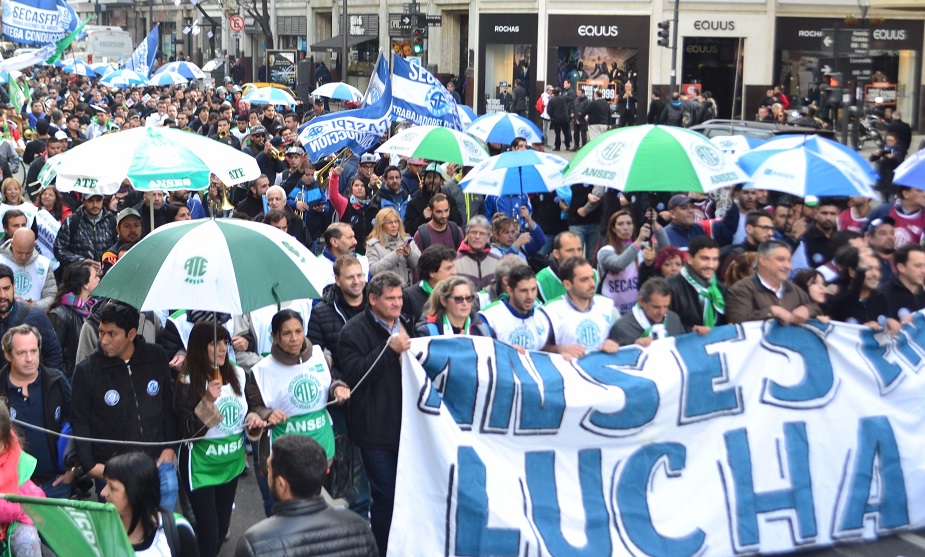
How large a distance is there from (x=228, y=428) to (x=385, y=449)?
0.79m

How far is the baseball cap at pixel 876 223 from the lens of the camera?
375 inches

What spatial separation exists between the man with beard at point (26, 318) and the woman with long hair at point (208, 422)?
124 cm

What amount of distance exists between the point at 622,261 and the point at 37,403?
4199 mm

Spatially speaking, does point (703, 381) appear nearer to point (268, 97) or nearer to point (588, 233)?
point (588, 233)

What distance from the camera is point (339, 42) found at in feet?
153

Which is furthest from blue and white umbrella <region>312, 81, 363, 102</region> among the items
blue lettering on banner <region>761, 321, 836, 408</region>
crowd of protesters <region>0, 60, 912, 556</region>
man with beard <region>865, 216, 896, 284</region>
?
blue lettering on banner <region>761, 321, 836, 408</region>

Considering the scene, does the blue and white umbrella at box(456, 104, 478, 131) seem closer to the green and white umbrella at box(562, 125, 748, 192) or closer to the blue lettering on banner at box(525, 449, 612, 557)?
the green and white umbrella at box(562, 125, 748, 192)

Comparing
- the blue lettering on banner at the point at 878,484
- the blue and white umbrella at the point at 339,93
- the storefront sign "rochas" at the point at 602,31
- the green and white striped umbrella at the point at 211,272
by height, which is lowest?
the blue lettering on banner at the point at 878,484

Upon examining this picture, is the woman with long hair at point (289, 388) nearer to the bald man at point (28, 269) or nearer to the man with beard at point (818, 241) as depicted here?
the bald man at point (28, 269)

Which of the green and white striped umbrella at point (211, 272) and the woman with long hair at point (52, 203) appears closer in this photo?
the green and white striped umbrella at point (211, 272)

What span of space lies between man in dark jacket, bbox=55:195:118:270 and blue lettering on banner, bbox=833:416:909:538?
624 cm

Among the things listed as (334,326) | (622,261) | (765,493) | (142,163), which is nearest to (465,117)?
(622,261)

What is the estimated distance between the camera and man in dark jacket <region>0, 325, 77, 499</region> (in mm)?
6375

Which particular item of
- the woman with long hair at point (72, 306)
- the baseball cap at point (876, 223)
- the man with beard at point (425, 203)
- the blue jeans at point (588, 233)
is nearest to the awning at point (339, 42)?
the man with beard at point (425, 203)
